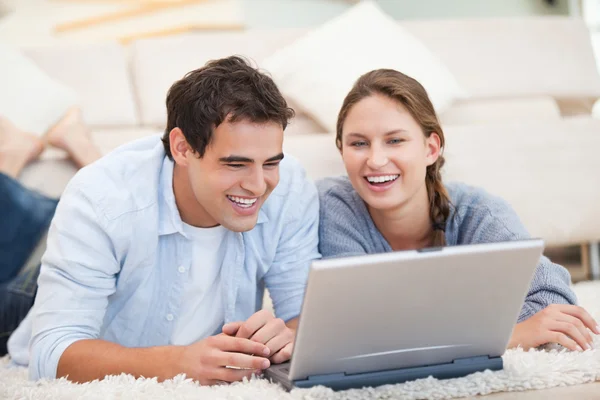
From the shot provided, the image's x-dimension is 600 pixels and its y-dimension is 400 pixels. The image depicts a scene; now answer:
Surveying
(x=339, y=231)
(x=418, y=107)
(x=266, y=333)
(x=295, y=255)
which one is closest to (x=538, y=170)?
(x=418, y=107)

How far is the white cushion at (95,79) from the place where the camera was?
259 cm

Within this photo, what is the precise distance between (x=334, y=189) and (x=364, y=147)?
0.52ft

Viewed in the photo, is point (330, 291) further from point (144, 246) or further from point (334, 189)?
point (334, 189)

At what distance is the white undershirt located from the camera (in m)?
1.54

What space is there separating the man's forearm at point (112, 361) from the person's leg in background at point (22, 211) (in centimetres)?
58

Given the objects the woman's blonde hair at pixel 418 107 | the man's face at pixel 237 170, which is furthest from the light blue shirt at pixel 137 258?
the woman's blonde hair at pixel 418 107

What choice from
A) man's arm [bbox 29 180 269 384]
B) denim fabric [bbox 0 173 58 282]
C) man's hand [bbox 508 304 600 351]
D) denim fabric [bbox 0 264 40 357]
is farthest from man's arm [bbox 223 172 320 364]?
denim fabric [bbox 0 173 58 282]

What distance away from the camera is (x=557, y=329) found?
137 centimetres

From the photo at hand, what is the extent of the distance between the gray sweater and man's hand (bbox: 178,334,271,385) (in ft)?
1.56

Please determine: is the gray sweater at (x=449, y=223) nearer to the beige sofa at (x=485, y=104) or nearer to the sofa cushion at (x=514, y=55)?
the beige sofa at (x=485, y=104)

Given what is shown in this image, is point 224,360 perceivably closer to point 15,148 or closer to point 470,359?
point 470,359

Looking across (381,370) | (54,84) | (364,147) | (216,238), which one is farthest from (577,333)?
(54,84)

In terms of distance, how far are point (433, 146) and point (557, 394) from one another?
78cm

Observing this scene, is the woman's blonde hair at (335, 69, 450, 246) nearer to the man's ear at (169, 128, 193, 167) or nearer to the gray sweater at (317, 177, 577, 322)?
the gray sweater at (317, 177, 577, 322)
